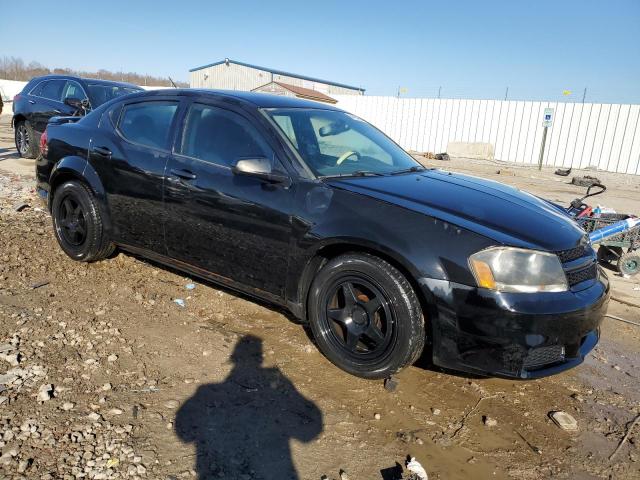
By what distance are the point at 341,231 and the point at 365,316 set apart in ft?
1.80

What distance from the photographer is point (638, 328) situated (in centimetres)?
432

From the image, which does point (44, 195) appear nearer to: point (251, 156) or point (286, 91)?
point (251, 156)

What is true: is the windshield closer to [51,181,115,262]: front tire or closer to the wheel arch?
the wheel arch

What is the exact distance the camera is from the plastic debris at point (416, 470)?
2.28m

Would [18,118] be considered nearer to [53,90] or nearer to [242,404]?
[53,90]

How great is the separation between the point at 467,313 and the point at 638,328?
8.83 feet

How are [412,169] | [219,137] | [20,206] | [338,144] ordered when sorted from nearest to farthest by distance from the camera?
[219,137], [338,144], [412,169], [20,206]

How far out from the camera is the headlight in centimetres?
260

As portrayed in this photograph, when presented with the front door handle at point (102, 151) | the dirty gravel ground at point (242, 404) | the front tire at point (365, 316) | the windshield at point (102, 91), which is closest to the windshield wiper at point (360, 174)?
the front tire at point (365, 316)

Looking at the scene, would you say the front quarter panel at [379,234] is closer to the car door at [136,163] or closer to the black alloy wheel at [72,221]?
the car door at [136,163]

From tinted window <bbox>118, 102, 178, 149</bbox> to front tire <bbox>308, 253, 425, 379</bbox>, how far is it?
185cm

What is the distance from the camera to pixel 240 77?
40.2 metres

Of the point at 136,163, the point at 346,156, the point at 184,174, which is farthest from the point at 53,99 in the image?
the point at 346,156

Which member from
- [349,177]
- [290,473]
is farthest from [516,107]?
[290,473]
